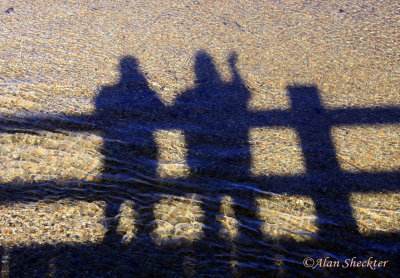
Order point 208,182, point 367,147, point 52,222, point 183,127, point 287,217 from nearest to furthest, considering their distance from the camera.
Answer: point 52,222 → point 287,217 → point 208,182 → point 367,147 → point 183,127

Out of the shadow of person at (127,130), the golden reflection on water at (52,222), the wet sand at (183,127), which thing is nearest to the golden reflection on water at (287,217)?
the wet sand at (183,127)

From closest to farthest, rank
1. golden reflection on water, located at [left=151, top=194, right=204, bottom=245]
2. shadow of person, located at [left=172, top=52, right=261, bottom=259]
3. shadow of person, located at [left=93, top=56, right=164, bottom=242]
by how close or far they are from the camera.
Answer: golden reflection on water, located at [left=151, top=194, right=204, bottom=245] → shadow of person, located at [left=172, top=52, right=261, bottom=259] → shadow of person, located at [left=93, top=56, right=164, bottom=242]

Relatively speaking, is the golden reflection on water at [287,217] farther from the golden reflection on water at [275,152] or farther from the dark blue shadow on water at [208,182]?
the golden reflection on water at [275,152]

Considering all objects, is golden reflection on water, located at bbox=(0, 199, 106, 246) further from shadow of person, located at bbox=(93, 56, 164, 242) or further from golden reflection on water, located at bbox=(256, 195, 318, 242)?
golden reflection on water, located at bbox=(256, 195, 318, 242)

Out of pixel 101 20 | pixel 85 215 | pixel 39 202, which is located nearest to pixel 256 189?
pixel 85 215

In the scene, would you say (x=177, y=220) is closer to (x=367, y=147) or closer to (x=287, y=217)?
(x=287, y=217)

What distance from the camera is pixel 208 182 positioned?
3139 millimetres

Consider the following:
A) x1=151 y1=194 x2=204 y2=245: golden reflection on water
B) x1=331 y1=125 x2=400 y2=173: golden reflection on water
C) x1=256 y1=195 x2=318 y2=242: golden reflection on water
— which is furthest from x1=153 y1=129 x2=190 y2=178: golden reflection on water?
x1=331 y1=125 x2=400 y2=173: golden reflection on water

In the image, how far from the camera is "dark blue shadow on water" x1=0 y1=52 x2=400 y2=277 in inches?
103

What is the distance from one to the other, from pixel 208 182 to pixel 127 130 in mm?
899

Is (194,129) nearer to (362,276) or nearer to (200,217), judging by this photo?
(200,217)

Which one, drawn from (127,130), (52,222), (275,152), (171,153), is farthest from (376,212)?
(52,222)

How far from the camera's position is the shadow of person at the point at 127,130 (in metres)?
3.15

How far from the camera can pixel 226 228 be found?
2840 mm
